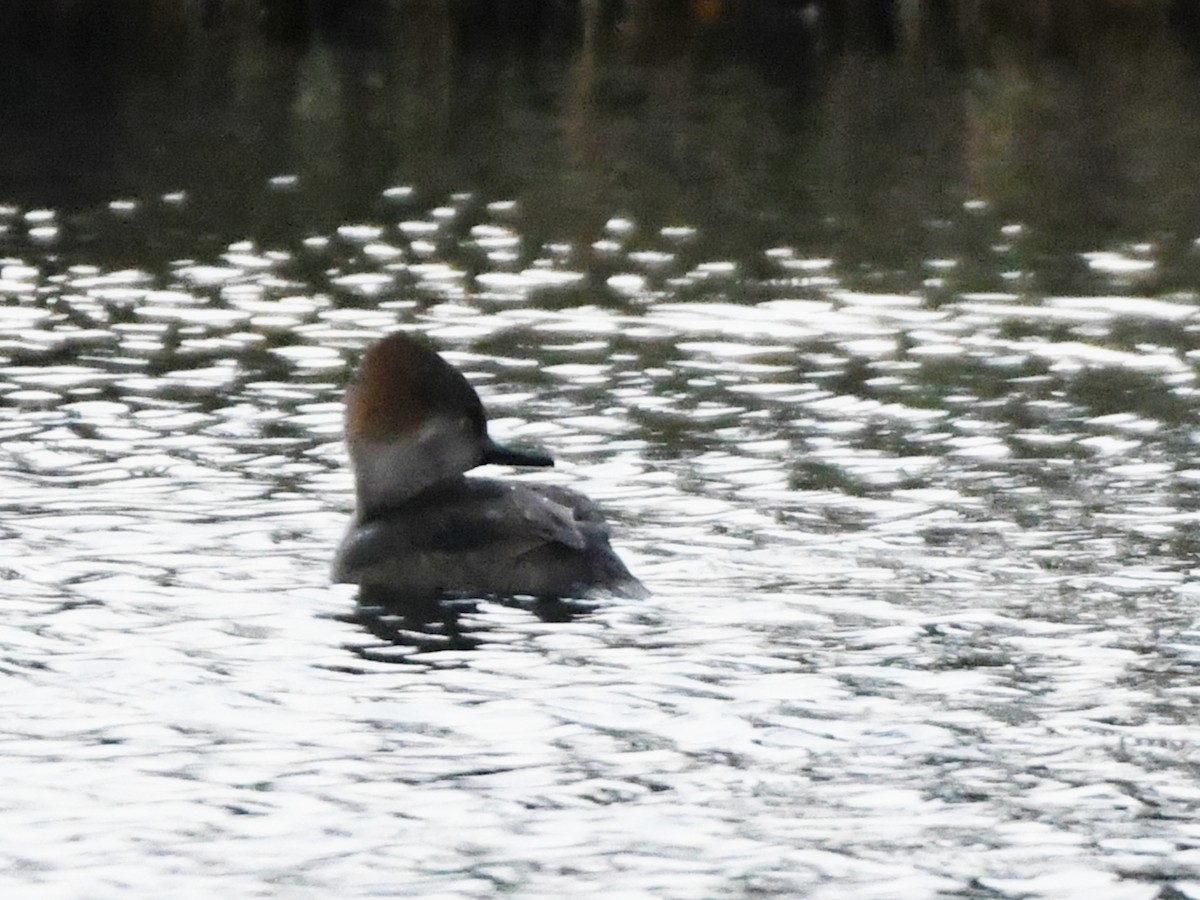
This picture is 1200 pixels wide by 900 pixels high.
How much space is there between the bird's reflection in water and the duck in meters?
0.04

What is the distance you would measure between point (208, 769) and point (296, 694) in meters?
0.79

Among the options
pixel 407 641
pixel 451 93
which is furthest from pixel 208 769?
pixel 451 93

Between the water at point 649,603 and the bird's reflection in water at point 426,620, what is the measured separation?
25 millimetres

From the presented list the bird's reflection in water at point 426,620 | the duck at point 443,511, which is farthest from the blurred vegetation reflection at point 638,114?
the bird's reflection in water at point 426,620

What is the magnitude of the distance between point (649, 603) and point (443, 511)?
0.84 metres

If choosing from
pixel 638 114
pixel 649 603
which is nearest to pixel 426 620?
pixel 649 603

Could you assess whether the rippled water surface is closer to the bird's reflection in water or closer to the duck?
the bird's reflection in water

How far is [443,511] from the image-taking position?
951 cm

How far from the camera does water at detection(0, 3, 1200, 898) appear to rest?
6816 millimetres

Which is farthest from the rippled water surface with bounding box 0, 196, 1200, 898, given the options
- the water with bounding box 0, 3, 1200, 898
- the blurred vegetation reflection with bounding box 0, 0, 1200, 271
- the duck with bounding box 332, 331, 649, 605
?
the blurred vegetation reflection with bounding box 0, 0, 1200, 271

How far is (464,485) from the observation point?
9672mm

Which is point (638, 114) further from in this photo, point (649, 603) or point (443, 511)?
point (649, 603)

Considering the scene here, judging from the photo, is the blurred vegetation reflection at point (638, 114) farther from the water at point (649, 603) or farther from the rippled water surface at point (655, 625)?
the rippled water surface at point (655, 625)

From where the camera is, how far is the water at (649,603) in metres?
6.82
